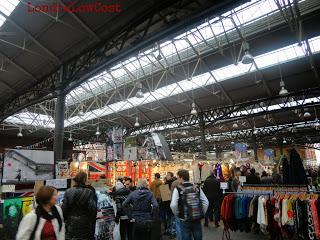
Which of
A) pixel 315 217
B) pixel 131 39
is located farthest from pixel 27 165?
pixel 315 217

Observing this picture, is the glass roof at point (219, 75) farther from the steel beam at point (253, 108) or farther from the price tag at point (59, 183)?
the price tag at point (59, 183)

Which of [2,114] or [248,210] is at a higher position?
[2,114]

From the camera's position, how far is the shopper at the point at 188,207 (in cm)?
416

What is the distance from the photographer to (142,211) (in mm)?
4840

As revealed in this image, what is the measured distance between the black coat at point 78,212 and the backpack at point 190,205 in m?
1.37

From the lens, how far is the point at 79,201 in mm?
3723

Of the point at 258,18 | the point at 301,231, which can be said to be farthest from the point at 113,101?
the point at 301,231

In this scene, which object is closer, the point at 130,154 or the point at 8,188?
the point at 8,188

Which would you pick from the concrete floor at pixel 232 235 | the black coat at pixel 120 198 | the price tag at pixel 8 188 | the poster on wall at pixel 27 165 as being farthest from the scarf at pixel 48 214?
the concrete floor at pixel 232 235

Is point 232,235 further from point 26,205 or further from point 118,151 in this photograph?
point 26,205

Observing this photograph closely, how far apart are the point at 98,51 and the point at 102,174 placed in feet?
14.0

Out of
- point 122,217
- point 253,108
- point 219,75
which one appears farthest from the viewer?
point 253,108

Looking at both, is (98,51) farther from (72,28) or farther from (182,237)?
(182,237)

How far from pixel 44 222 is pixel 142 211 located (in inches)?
92.6
